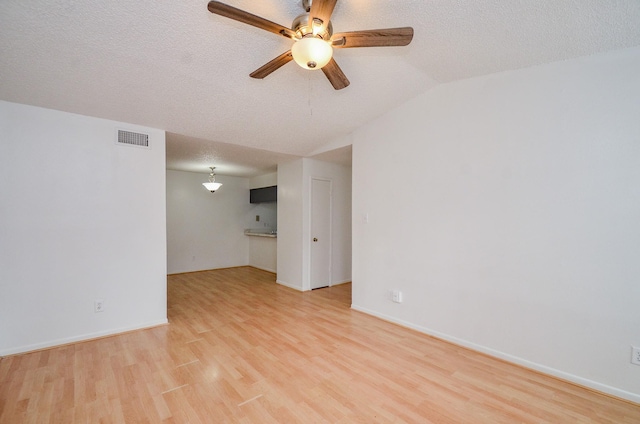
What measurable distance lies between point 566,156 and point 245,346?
341 cm

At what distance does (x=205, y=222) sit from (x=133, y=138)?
3.66 meters

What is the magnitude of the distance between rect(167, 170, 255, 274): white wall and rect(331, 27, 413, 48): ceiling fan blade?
571cm

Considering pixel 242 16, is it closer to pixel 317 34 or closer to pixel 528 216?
pixel 317 34

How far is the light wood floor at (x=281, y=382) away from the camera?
179 centimetres

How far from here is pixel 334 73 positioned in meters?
2.02

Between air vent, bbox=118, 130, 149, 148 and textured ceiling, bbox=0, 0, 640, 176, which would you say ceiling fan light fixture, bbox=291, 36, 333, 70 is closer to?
textured ceiling, bbox=0, 0, 640, 176

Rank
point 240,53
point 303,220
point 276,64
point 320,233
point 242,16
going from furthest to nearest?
point 320,233, point 303,220, point 240,53, point 276,64, point 242,16

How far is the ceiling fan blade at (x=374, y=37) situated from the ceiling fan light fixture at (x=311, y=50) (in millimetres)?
124

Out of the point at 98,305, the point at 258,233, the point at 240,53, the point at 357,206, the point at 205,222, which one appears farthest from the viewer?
the point at 258,233

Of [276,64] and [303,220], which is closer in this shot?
[276,64]

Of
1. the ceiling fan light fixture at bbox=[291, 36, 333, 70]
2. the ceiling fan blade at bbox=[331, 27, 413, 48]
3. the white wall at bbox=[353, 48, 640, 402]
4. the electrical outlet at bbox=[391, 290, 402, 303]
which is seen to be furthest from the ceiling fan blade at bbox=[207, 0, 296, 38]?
the electrical outlet at bbox=[391, 290, 402, 303]

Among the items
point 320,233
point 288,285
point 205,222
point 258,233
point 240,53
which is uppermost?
point 240,53

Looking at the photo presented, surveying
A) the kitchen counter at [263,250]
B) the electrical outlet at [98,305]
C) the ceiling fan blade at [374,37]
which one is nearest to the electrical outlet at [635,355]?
the ceiling fan blade at [374,37]

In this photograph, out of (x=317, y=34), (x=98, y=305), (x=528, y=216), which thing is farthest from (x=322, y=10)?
(x=98, y=305)
